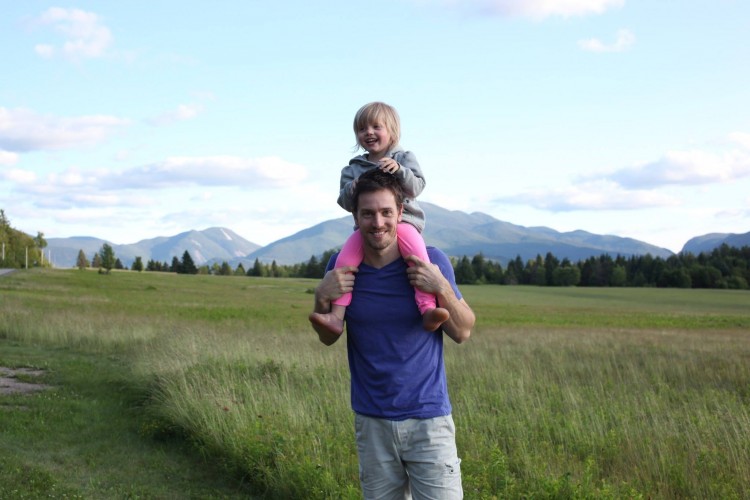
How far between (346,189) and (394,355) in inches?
40.0

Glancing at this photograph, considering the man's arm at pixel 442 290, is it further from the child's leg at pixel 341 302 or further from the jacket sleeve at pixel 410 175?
the jacket sleeve at pixel 410 175

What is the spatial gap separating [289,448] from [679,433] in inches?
160

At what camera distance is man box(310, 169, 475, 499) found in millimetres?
3145

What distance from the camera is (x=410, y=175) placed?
142 inches

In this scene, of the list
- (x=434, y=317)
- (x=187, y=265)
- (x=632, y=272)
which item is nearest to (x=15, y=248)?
(x=187, y=265)

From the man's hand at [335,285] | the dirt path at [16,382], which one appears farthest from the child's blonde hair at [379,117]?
the dirt path at [16,382]

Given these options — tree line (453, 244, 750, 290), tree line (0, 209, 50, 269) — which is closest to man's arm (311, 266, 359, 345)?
tree line (0, 209, 50, 269)

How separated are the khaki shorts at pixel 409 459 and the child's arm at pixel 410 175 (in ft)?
4.14

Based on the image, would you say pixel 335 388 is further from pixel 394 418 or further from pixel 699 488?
pixel 394 418

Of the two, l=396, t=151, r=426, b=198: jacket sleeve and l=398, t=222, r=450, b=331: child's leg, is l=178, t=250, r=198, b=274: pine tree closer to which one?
l=396, t=151, r=426, b=198: jacket sleeve

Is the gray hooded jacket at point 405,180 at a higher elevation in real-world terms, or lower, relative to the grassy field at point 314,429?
higher

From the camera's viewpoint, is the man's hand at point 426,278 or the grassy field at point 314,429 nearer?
the man's hand at point 426,278

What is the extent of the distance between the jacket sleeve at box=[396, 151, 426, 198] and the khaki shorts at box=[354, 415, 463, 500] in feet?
→ 4.14

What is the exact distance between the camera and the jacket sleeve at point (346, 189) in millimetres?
3656
